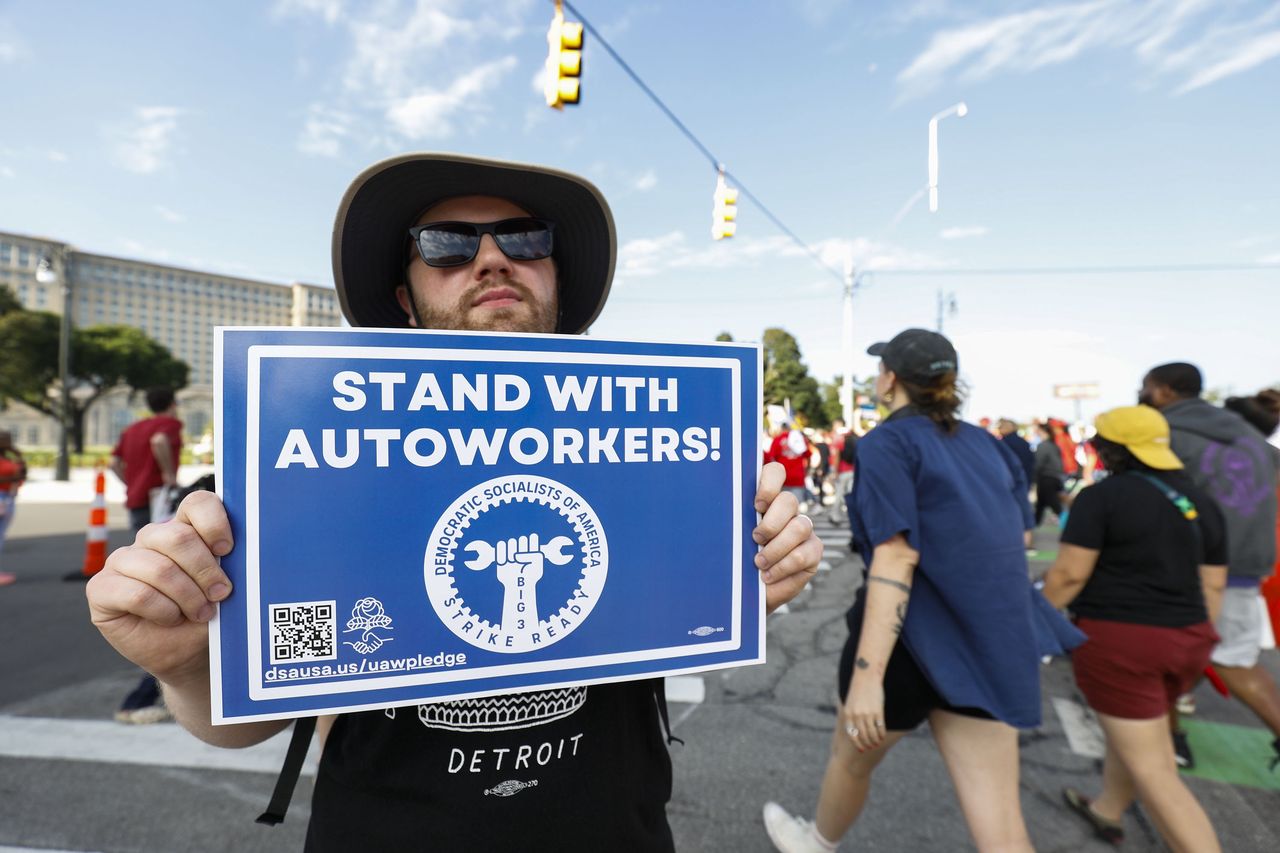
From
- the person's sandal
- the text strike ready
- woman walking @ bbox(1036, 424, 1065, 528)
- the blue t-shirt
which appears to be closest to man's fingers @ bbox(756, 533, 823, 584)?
the text strike ready

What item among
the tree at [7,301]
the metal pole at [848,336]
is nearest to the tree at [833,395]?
the metal pole at [848,336]

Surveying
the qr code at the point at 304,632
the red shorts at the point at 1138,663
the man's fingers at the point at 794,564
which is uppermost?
the man's fingers at the point at 794,564

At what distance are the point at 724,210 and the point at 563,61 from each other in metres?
5.76

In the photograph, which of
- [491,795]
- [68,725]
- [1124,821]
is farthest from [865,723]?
[68,725]

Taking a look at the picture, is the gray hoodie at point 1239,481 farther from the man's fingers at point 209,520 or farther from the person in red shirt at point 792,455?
the person in red shirt at point 792,455

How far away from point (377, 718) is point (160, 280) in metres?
128

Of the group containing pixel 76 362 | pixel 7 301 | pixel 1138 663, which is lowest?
pixel 1138 663

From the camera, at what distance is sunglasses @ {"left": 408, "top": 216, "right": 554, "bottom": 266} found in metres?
1.47

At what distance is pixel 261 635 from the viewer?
0.99 m

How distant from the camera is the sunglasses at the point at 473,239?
58.1 inches

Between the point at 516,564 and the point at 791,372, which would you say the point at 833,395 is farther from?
the point at 516,564

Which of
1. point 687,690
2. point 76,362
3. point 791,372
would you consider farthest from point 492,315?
point 76,362

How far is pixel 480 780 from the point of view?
1144 millimetres

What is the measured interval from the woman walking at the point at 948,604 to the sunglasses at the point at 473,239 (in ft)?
4.01
